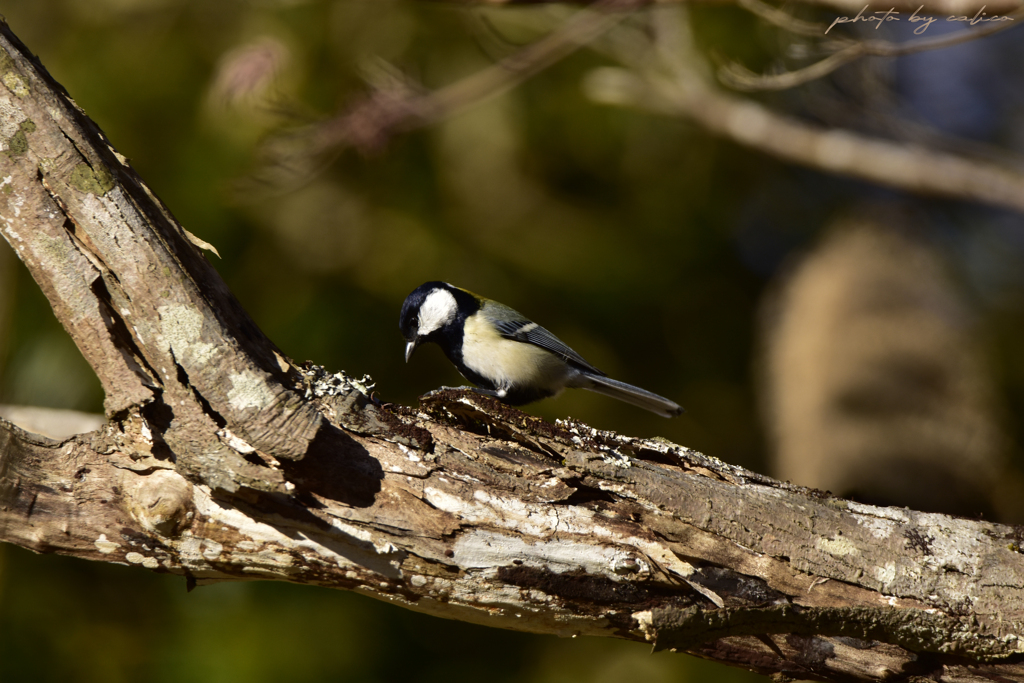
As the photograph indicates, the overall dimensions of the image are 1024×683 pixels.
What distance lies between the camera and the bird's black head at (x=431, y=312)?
250 cm

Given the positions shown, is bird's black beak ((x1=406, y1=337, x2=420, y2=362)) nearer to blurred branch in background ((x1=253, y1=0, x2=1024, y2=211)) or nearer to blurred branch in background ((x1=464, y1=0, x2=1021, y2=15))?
blurred branch in background ((x1=253, y1=0, x2=1024, y2=211))

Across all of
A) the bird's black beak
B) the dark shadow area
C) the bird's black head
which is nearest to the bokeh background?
the bird's black head

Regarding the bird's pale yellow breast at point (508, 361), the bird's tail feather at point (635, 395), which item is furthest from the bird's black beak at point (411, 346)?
the bird's tail feather at point (635, 395)

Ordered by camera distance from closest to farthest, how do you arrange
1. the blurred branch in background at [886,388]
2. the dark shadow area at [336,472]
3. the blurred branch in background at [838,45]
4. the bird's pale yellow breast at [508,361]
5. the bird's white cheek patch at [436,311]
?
the dark shadow area at [336,472]
the blurred branch in background at [838,45]
the bird's pale yellow breast at [508,361]
the bird's white cheek patch at [436,311]
the blurred branch in background at [886,388]

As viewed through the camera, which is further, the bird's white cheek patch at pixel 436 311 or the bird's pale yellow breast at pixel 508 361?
the bird's white cheek patch at pixel 436 311

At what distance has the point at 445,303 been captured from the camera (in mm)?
2604

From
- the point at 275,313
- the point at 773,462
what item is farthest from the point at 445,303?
the point at 773,462

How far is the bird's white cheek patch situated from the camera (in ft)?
8.38

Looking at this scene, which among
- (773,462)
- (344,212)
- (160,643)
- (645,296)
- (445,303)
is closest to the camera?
(445,303)

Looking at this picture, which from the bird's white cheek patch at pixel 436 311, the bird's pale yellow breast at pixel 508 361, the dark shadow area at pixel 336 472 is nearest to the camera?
the dark shadow area at pixel 336 472

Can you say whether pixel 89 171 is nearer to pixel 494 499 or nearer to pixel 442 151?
pixel 494 499

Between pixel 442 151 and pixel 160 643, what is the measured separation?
9.48 ft

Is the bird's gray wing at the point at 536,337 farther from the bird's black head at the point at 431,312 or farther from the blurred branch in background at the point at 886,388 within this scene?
the blurred branch in background at the point at 886,388

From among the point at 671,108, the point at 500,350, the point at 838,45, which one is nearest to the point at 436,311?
the point at 500,350
